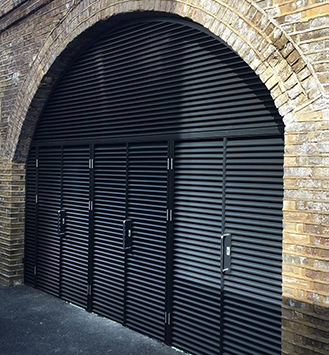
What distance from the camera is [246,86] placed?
4.33 meters

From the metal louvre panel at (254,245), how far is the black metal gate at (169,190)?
0.01 meters

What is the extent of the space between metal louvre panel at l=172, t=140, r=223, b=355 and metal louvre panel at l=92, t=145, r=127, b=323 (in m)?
1.05

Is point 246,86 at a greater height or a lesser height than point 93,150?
greater

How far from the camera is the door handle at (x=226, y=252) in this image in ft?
14.6

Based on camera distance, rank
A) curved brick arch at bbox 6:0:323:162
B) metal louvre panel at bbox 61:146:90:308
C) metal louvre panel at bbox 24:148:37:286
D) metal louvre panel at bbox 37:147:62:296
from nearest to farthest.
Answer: curved brick arch at bbox 6:0:323:162, metal louvre panel at bbox 61:146:90:308, metal louvre panel at bbox 37:147:62:296, metal louvre panel at bbox 24:148:37:286

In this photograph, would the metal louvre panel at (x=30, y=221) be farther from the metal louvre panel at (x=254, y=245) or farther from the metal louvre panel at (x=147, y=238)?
the metal louvre panel at (x=254, y=245)

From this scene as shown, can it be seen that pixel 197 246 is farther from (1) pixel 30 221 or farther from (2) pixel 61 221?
(1) pixel 30 221

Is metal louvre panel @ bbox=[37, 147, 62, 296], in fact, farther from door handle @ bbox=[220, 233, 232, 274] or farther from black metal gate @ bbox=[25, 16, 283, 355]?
door handle @ bbox=[220, 233, 232, 274]

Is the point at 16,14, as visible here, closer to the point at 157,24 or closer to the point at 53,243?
the point at 157,24

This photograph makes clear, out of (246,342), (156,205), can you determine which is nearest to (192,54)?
(156,205)

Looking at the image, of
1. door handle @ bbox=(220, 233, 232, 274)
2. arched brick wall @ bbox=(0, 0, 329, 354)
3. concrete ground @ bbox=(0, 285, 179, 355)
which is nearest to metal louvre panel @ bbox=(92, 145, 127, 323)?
concrete ground @ bbox=(0, 285, 179, 355)

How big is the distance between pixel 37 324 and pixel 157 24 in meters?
4.28

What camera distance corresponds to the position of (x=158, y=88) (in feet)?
17.2

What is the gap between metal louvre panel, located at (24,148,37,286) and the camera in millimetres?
7492
